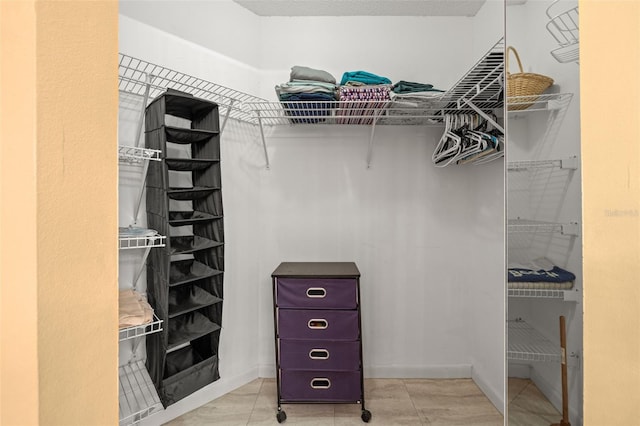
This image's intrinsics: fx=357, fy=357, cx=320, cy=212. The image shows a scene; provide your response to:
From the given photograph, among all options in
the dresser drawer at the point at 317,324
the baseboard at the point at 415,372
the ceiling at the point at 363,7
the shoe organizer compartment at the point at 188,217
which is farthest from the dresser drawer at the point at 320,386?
the ceiling at the point at 363,7

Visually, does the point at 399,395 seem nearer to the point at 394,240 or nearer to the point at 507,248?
the point at 394,240

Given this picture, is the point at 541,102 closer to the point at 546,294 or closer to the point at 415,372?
the point at 546,294

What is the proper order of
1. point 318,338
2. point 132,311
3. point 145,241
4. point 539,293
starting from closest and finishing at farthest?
point 539,293 < point 132,311 < point 145,241 < point 318,338

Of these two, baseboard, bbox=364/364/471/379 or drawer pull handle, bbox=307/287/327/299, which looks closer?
drawer pull handle, bbox=307/287/327/299

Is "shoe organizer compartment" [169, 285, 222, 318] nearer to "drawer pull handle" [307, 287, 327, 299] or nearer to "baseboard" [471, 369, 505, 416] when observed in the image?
"drawer pull handle" [307, 287, 327, 299]

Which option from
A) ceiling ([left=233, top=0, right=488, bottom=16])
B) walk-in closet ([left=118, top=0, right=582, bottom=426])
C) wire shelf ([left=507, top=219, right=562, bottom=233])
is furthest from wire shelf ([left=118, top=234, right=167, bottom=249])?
ceiling ([left=233, top=0, right=488, bottom=16])

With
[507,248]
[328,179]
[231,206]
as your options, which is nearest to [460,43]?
[328,179]

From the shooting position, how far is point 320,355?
2.03m

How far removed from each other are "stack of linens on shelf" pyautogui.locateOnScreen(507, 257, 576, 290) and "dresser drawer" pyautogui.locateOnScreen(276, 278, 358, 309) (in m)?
1.20

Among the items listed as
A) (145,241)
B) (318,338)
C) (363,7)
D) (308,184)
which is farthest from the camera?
(308,184)

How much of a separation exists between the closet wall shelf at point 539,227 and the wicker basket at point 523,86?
263mm

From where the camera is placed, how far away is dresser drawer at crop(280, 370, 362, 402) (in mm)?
2014

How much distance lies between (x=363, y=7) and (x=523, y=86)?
1953mm

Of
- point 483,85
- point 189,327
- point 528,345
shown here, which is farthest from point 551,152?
point 189,327
